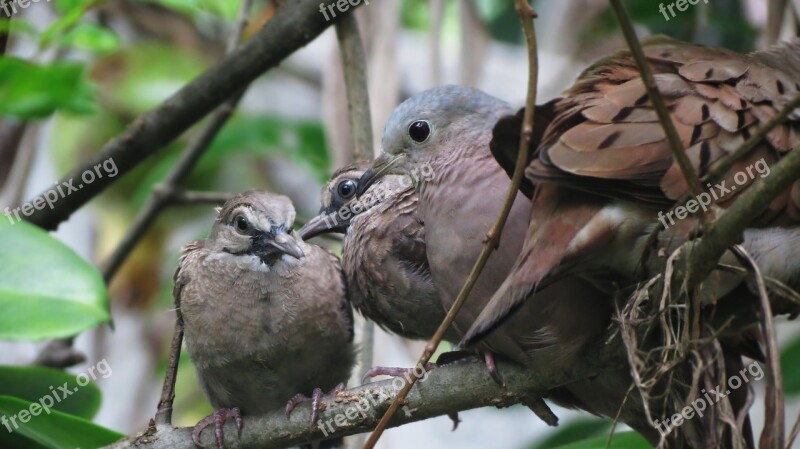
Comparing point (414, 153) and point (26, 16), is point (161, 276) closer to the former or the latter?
point (26, 16)

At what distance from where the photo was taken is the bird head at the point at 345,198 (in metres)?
2.26

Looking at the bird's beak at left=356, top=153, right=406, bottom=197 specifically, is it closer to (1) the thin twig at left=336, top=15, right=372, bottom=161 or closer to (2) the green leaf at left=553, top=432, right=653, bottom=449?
(1) the thin twig at left=336, top=15, right=372, bottom=161

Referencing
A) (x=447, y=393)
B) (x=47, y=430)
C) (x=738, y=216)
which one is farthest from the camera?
(x=47, y=430)

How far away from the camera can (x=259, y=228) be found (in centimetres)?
227

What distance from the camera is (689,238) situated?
129 cm

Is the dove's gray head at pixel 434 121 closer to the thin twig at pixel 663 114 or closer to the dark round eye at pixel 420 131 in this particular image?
the dark round eye at pixel 420 131

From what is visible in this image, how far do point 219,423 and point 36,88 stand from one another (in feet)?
2.74

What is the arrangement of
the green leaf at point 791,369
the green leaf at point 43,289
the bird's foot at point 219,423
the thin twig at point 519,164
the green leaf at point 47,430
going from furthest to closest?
the green leaf at point 791,369 → the bird's foot at point 219,423 → the green leaf at point 47,430 → the green leaf at point 43,289 → the thin twig at point 519,164

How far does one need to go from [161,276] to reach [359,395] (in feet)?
10.1

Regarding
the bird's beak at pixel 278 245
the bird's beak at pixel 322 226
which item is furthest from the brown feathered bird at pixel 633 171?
the bird's beak at pixel 322 226

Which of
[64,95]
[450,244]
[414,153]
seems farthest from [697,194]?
[64,95]

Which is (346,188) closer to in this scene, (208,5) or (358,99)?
(358,99)

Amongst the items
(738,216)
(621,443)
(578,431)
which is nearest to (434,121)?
(621,443)

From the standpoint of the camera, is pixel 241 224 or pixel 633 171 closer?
pixel 633 171
